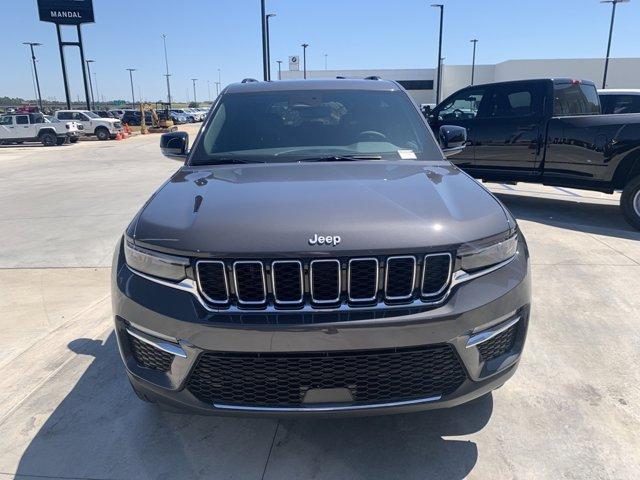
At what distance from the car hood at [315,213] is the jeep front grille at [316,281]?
5cm

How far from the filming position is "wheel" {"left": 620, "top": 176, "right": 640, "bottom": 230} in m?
6.67

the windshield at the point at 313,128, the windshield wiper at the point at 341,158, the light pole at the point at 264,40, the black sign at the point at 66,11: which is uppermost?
the black sign at the point at 66,11

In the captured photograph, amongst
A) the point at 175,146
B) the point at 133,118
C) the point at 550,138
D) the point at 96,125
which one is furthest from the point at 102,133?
the point at 175,146

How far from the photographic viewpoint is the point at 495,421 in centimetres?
272

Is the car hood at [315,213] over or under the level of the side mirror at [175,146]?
under

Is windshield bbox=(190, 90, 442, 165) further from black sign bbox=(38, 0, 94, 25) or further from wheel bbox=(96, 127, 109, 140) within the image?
black sign bbox=(38, 0, 94, 25)

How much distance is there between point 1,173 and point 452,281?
16.4 m

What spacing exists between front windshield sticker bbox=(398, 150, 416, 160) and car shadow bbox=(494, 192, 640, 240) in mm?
4534

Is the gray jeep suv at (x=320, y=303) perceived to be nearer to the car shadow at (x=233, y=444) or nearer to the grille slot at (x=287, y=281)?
the grille slot at (x=287, y=281)

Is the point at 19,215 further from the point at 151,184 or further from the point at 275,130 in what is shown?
the point at 275,130

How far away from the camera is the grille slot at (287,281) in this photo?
2021 mm

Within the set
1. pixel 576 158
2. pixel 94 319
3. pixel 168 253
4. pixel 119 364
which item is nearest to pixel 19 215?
pixel 94 319

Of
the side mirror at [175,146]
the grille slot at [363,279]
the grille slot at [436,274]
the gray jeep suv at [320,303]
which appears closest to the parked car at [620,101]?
the side mirror at [175,146]

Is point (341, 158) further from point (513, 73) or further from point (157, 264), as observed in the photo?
point (513, 73)
